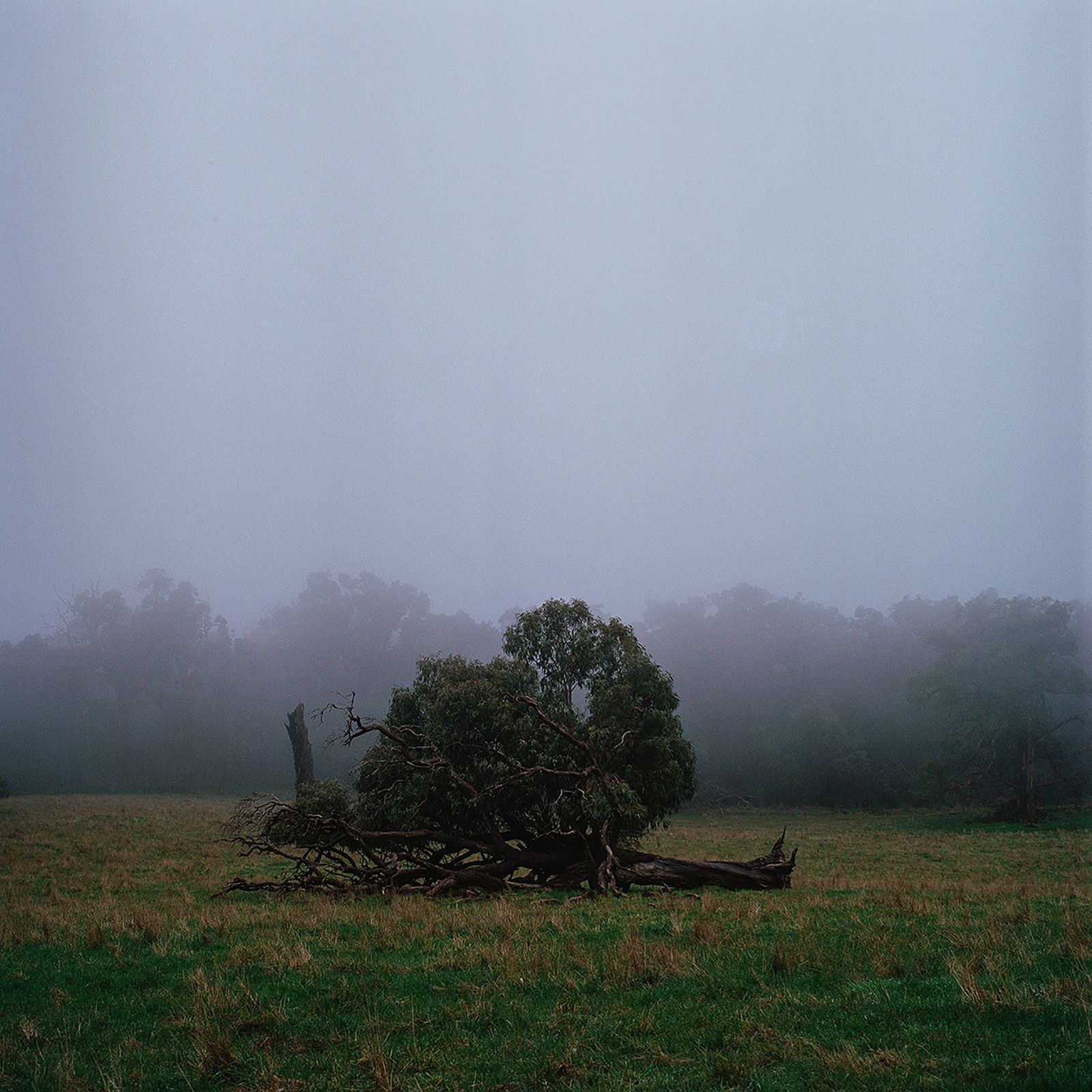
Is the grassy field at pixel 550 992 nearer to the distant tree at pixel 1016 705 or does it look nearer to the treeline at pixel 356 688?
the distant tree at pixel 1016 705

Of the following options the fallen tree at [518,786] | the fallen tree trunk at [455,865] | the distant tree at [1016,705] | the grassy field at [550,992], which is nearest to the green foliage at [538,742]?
the fallen tree at [518,786]

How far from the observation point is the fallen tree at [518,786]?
18.6 metres

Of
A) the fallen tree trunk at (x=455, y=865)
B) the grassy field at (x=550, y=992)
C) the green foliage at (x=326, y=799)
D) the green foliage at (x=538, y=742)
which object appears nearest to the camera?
the grassy field at (x=550, y=992)

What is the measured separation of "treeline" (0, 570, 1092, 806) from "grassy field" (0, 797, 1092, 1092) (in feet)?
183

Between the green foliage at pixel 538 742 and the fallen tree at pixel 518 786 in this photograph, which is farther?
the green foliage at pixel 538 742

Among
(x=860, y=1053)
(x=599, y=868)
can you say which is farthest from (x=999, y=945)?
(x=599, y=868)

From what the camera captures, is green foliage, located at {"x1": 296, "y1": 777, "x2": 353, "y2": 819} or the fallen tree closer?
the fallen tree

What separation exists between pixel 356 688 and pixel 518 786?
3417 inches

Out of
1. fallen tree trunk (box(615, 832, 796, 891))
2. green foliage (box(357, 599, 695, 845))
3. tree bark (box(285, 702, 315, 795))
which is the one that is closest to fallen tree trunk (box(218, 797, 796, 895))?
fallen tree trunk (box(615, 832, 796, 891))

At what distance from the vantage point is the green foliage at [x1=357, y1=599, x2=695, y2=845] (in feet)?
65.8

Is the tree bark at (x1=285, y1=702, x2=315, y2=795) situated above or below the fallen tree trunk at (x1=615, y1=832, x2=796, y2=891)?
below

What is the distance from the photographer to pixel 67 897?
17750 millimetres

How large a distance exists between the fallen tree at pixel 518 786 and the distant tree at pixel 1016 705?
124ft

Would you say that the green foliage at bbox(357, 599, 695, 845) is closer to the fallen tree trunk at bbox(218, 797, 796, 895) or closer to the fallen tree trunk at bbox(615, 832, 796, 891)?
the fallen tree trunk at bbox(218, 797, 796, 895)
